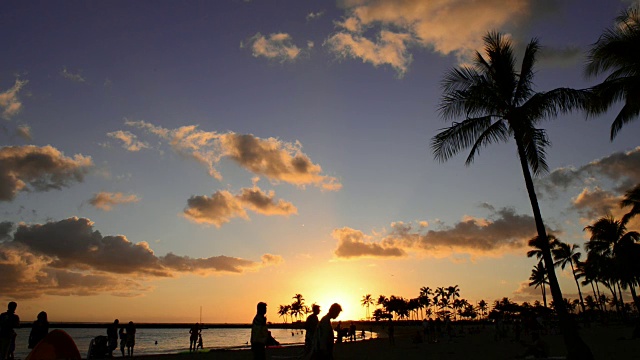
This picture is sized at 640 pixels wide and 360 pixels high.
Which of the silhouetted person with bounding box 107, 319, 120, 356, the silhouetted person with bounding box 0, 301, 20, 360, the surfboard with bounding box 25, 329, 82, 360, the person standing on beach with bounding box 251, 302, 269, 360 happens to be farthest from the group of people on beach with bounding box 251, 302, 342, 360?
the silhouetted person with bounding box 107, 319, 120, 356

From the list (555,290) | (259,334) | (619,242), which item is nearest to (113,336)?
(259,334)

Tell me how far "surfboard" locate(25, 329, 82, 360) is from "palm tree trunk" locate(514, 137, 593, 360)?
1271 cm

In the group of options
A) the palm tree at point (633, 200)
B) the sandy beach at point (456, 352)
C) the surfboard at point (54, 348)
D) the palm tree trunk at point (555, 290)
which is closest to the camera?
the surfboard at point (54, 348)

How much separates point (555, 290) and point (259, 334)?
455 inches

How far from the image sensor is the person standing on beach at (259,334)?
26.7 feet

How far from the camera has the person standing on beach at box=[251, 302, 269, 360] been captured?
321 inches

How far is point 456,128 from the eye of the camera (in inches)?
691

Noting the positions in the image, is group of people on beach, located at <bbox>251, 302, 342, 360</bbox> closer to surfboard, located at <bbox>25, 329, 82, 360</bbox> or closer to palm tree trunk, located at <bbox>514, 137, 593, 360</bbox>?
surfboard, located at <bbox>25, 329, 82, 360</bbox>

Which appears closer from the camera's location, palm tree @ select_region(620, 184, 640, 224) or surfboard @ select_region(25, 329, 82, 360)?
surfboard @ select_region(25, 329, 82, 360)

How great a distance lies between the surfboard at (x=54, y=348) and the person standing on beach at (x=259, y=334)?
307 cm

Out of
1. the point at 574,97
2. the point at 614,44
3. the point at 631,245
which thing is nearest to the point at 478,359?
the point at 574,97

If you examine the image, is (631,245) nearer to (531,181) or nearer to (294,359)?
(531,181)

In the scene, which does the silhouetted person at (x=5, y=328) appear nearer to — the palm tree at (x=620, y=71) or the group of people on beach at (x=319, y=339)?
the group of people on beach at (x=319, y=339)

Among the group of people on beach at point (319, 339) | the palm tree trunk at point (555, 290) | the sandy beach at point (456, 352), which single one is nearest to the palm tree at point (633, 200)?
the sandy beach at point (456, 352)
